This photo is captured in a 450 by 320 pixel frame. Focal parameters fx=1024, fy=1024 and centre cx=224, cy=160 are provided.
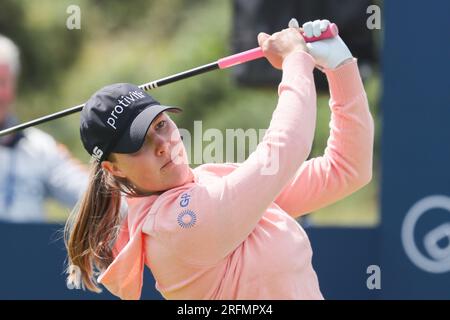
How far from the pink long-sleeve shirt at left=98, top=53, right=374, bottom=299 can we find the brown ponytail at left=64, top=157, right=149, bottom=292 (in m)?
0.03

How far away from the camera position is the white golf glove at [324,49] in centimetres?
216

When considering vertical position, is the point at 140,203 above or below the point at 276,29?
below

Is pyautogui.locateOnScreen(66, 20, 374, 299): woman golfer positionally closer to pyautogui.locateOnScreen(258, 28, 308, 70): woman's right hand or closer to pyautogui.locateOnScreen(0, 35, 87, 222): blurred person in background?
pyautogui.locateOnScreen(258, 28, 308, 70): woman's right hand

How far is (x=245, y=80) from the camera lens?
4301mm

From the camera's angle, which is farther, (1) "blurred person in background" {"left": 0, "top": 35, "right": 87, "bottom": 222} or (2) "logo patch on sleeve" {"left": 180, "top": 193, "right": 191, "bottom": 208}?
(1) "blurred person in background" {"left": 0, "top": 35, "right": 87, "bottom": 222}

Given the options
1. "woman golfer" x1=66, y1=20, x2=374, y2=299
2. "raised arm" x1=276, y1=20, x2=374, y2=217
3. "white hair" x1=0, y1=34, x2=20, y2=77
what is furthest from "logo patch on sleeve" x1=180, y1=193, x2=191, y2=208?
"white hair" x1=0, y1=34, x2=20, y2=77

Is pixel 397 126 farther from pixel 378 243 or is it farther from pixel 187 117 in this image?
pixel 187 117

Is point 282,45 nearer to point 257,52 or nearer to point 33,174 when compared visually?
point 257,52

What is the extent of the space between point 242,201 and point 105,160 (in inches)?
13.0

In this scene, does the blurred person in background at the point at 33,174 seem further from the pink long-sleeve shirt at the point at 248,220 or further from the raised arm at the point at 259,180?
the raised arm at the point at 259,180

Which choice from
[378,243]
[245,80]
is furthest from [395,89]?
[245,80]

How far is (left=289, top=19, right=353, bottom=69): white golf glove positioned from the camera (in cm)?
216

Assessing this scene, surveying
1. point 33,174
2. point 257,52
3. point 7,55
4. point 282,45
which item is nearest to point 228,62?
point 257,52

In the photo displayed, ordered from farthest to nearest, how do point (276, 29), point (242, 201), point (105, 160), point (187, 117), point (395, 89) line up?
point (187, 117)
point (276, 29)
point (395, 89)
point (105, 160)
point (242, 201)
